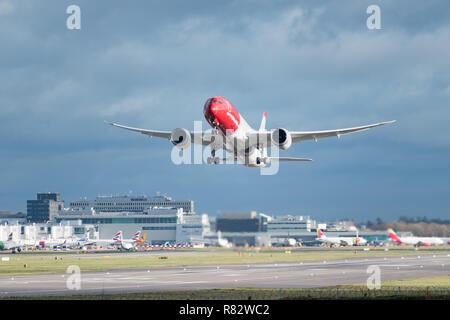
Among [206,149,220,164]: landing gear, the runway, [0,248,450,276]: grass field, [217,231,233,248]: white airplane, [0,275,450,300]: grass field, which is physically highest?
[206,149,220,164]: landing gear

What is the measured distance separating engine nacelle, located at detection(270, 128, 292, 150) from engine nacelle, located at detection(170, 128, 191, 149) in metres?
10.1

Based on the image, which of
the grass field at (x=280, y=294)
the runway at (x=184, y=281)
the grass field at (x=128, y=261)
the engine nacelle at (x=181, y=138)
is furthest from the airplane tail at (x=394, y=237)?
the grass field at (x=280, y=294)

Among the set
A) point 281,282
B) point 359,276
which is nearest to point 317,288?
point 281,282

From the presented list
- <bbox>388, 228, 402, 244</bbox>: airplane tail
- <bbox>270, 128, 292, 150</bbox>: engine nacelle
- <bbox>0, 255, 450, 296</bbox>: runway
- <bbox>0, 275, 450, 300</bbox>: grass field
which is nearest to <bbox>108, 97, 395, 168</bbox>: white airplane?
<bbox>270, 128, 292, 150</bbox>: engine nacelle

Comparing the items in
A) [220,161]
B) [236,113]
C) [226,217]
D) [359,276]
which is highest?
[236,113]

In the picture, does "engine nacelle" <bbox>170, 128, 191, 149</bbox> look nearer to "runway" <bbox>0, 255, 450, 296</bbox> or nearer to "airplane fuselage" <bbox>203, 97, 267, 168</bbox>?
"airplane fuselage" <bbox>203, 97, 267, 168</bbox>

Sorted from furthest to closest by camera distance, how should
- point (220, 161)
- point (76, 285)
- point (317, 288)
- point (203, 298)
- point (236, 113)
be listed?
point (220, 161), point (236, 113), point (76, 285), point (317, 288), point (203, 298)

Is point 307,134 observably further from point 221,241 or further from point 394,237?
point 394,237

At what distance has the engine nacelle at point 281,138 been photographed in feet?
239

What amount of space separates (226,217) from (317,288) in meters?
13.0

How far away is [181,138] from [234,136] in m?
6.75

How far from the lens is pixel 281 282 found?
2648 inches

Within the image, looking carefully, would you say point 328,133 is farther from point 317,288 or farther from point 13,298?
point 13,298

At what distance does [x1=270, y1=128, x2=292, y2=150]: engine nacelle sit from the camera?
7281cm
